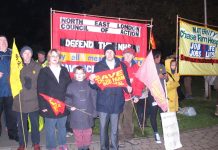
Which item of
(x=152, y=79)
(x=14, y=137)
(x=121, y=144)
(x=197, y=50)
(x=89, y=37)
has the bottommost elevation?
(x=121, y=144)

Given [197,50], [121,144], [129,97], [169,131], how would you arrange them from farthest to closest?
[197,50]
[121,144]
[129,97]
[169,131]

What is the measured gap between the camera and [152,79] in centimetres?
713

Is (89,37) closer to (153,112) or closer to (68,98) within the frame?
(153,112)

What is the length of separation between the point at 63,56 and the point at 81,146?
2.43m

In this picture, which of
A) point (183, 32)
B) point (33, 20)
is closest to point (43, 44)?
point (33, 20)

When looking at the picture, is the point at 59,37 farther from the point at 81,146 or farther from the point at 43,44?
the point at 43,44

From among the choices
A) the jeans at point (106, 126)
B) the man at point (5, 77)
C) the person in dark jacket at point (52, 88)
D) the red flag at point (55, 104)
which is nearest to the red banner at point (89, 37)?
the man at point (5, 77)

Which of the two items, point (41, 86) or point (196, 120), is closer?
point (41, 86)

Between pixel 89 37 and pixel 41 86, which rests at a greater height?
pixel 89 37

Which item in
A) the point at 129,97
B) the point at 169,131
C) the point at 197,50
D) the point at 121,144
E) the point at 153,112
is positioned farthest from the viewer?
the point at 197,50

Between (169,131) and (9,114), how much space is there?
10.8 ft

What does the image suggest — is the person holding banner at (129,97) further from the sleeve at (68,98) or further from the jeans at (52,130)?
the jeans at (52,130)

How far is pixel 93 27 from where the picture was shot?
340 inches

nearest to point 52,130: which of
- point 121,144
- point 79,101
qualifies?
point 79,101
